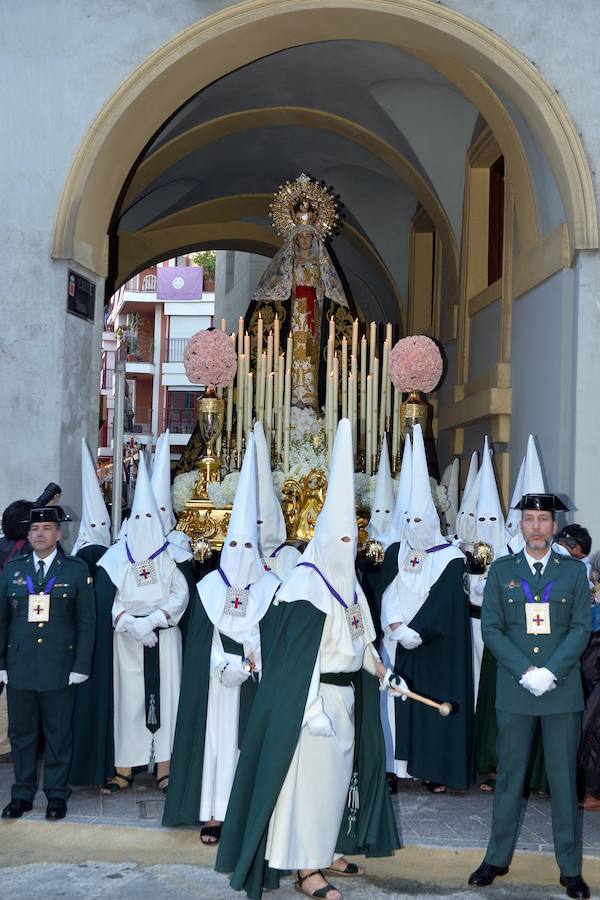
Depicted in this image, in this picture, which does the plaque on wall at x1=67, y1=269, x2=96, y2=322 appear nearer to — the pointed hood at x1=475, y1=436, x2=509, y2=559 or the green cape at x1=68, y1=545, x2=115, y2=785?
the green cape at x1=68, y1=545, x2=115, y2=785

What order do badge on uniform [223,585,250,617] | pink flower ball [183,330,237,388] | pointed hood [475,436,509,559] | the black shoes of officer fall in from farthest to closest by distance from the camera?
pink flower ball [183,330,237,388] < pointed hood [475,436,509,559] < the black shoes of officer < badge on uniform [223,585,250,617]

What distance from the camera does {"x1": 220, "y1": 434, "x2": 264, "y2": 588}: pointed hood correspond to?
17.9ft

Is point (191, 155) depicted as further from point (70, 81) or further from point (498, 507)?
point (498, 507)

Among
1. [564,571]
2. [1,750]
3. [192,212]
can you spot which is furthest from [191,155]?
[564,571]

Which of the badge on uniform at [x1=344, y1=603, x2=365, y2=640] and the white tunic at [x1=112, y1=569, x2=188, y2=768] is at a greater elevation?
the badge on uniform at [x1=344, y1=603, x2=365, y2=640]

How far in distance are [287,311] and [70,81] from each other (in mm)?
3184

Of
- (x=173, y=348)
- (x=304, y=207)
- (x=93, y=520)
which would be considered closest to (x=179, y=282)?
(x=173, y=348)

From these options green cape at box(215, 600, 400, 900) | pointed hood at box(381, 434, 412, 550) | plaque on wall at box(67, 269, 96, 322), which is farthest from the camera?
plaque on wall at box(67, 269, 96, 322)

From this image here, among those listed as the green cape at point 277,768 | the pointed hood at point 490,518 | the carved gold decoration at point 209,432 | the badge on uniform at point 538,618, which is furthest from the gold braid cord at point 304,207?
the green cape at point 277,768

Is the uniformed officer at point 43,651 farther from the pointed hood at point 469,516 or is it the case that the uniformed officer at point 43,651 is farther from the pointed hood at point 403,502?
the pointed hood at point 469,516

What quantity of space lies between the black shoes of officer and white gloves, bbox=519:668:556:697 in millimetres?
2664

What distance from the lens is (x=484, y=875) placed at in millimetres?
4848

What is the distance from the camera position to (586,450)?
24.6 feet

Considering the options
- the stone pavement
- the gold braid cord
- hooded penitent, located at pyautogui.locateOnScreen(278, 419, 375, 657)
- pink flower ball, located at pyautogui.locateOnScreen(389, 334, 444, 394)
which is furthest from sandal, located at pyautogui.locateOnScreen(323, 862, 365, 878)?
the gold braid cord
